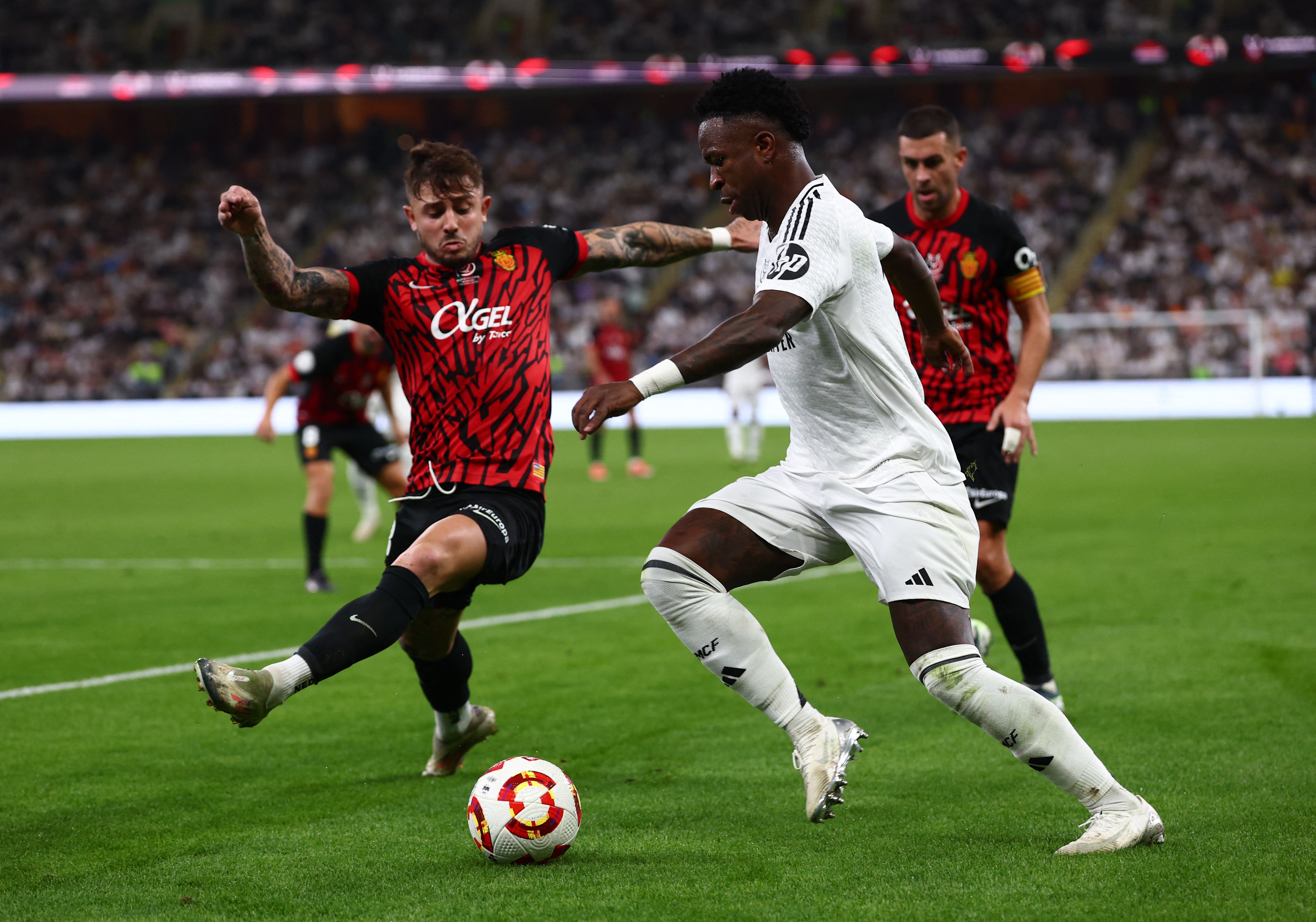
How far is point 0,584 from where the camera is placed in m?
10.3

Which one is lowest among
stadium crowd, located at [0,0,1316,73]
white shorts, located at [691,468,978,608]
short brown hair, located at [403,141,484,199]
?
white shorts, located at [691,468,978,608]

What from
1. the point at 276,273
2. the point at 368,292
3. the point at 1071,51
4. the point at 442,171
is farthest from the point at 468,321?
the point at 1071,51

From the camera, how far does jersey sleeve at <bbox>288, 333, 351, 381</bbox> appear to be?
32.3 ft

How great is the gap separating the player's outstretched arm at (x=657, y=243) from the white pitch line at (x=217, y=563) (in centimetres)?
548

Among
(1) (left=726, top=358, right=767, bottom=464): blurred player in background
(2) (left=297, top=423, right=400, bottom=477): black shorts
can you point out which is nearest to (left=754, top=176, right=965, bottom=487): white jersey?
(2) (left=297, top=423, right=400, bottom=477): black shorts

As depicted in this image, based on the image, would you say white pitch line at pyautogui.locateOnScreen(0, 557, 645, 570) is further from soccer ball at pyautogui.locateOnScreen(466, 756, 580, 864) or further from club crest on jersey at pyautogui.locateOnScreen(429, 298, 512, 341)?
soccer ball at pyautogui.locateOnScreen(466, 756, 580, 864)

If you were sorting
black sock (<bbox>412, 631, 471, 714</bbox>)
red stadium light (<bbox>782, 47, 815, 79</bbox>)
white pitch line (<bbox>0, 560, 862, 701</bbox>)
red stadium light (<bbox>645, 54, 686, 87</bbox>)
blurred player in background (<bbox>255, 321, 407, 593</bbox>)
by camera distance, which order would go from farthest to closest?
red stadium light (<bbox>645, 54, 686, 87</bbox>) → red stadium light (<bbox>782, 47, 815, 79</bbox>) → blurred player in background (<bbox>255, 321, 407, 593</bbox>) → white pitch line (<bbox>0, 560, 862, 701</bbox>) → black sock (<bbox>412, 631, 471, 714</bbox>)

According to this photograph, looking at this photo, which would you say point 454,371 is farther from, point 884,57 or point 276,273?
point 884,57

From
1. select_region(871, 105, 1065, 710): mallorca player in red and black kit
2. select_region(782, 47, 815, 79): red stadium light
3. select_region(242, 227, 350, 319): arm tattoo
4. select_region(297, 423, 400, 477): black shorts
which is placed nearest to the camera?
select_region(242, 227, 350, 319): arm tattoo

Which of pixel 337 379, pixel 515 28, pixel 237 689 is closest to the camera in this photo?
pixel 237 689

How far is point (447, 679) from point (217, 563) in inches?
273

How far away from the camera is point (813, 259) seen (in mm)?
3668

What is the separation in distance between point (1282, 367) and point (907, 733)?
78.8 feet

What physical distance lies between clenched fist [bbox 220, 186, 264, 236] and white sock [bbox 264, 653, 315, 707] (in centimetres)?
129
